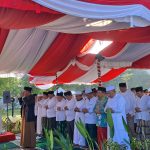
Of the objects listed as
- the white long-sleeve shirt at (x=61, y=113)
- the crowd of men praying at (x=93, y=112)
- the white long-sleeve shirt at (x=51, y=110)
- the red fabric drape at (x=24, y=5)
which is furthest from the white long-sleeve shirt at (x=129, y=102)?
the red fabric drape at (x=24, y=5)

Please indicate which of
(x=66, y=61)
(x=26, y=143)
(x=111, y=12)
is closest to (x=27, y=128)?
(x=26, y=143)

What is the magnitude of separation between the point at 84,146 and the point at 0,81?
1156 centimetres

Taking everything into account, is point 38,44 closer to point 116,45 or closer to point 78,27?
point 116,45

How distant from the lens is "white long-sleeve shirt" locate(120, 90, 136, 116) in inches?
285

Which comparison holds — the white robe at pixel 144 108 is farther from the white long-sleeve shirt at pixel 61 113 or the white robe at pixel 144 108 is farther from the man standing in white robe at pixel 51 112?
the man standing in white robe at pixel 51 112

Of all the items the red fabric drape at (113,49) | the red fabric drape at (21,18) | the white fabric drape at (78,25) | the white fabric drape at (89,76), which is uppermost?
the red fabric drape at (113,49)

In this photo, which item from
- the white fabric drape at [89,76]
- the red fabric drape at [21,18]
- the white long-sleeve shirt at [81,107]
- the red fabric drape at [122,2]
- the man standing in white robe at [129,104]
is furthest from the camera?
the white fabric drape at [89,76]

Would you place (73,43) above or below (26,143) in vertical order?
above

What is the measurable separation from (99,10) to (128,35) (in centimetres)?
112

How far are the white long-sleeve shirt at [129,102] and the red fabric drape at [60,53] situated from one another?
4.78 ft

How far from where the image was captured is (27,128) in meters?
7.73

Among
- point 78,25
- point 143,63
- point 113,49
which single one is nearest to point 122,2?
point 78,25

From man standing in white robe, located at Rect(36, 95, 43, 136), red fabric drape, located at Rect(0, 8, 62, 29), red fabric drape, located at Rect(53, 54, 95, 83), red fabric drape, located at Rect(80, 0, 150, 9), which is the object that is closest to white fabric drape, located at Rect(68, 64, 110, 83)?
red fabric drape, located at Rect(53, 54, 95, 83)

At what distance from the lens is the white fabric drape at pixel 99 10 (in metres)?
3.84
